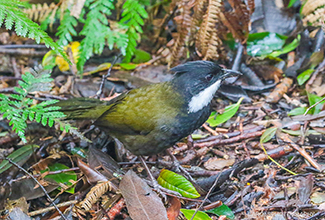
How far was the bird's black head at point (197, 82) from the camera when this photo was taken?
347cm

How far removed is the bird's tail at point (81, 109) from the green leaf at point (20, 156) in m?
0.57

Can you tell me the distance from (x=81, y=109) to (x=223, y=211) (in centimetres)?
203

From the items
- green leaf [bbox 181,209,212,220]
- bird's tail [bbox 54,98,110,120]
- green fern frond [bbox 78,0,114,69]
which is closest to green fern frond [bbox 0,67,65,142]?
bird's tail [bbox 54,98,110,120]

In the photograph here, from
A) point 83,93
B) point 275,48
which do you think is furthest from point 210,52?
point 83,93

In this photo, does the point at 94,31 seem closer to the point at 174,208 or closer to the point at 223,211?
the point at 174,208

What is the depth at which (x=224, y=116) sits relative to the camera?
13.5 feet

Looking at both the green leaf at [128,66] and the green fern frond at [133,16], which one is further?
the green leaf at [128,66]

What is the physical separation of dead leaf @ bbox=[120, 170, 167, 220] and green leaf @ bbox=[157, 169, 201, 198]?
0.28 meters

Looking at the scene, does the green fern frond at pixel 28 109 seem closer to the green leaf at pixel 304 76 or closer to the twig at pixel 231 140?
the twig at pixel 231 140

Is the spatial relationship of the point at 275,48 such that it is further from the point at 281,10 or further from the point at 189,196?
the point at 189,196

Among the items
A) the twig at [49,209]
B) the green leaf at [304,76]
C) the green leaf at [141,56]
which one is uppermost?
the green leaf at [141,56]

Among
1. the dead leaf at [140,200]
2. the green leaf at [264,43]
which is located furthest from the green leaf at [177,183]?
the green leaf at [264,43]

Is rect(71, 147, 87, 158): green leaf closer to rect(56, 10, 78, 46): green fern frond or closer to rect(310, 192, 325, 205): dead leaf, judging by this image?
rect(56, 10, 78, 46): green fern frond

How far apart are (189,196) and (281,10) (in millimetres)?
3443
